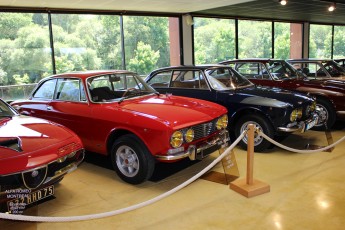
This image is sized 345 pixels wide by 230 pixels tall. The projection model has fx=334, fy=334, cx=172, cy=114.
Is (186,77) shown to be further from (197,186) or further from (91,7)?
(91,7)

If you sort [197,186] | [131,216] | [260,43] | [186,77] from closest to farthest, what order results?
[131,216]
[197,186]
[186,77]
[260,43]

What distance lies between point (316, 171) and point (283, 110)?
1.07m

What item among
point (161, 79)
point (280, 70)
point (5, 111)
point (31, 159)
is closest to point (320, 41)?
point (280, 70)

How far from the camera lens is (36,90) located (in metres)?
5.71

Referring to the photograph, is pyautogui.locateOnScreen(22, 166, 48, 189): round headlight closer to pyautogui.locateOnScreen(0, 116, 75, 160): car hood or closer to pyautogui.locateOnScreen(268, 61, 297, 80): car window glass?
pyautogui.locateOnScreen(0, 116, 75, 160): car hood

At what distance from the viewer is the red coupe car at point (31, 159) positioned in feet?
9.73

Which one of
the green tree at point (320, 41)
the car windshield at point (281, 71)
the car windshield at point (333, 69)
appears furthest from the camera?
the green tree at point (320, 41)

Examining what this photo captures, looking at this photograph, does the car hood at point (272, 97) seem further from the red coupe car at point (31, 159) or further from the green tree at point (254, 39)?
the green tree at point (254, 39)

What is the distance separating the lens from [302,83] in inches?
287

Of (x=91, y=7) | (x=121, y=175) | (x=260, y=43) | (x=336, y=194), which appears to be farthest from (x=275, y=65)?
(x=260, y=43)

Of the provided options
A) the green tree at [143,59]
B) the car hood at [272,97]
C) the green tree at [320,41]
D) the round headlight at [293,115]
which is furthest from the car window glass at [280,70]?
the green tree at [320,41]

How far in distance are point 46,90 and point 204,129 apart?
281cm

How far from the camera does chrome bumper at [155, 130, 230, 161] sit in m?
3.99

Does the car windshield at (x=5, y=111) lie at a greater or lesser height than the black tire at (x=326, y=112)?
greater
